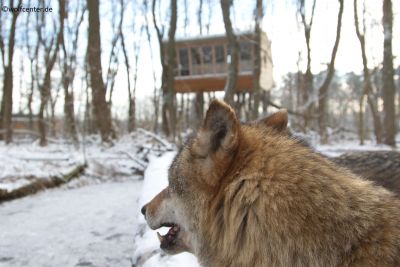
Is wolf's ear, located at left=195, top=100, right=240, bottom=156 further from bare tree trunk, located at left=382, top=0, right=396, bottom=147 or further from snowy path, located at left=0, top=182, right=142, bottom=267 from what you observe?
bare tree trunk, located at left=382, top=0, right=396, bottom=147

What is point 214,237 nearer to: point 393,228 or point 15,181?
point 393,228

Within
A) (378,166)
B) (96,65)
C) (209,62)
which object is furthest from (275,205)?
(209,62)

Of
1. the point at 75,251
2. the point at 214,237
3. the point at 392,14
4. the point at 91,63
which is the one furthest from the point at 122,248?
the point at 392,14

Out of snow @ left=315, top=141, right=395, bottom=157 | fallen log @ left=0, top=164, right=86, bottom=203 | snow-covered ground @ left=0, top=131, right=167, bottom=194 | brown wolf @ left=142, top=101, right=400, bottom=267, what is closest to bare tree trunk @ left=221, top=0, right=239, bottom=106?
snow-covered ground @ left=0, top=131, right=167, bottom=194

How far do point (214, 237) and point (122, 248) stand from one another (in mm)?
3735

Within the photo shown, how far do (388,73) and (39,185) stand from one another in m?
12.3

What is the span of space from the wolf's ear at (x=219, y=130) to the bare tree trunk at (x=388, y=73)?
15023 mm

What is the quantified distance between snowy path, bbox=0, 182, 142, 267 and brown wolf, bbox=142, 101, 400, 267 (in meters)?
3.19

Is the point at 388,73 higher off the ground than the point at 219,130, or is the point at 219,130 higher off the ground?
the point at 388,73

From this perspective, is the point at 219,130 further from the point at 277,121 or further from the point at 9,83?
the point at 9,83

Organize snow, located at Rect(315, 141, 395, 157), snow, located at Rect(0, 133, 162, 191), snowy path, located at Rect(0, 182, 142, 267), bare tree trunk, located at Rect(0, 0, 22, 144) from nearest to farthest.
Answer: snowy path, located at Rect(0, 182, 142, 267) → snow, located at Rect(0, 133, 162, 191) → snow, located at Rect(315, 141, 395, 157) → bare tree trunk, located at Rect(0, 0, 22, 144)

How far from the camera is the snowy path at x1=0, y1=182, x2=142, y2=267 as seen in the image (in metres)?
4.80

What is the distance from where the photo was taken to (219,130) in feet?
5.54

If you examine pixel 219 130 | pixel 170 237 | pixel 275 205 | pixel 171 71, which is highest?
pixel 171 71
